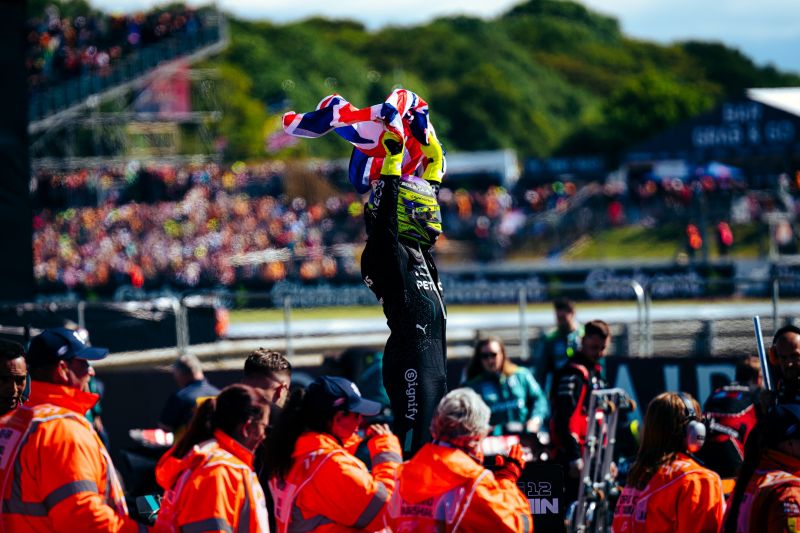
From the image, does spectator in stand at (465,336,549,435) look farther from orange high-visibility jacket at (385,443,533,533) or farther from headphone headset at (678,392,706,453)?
orange high-visibility jacket at (385,443,533,533)

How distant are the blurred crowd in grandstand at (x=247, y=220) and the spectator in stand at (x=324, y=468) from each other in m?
24.2

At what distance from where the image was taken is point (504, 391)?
9758 millimetres

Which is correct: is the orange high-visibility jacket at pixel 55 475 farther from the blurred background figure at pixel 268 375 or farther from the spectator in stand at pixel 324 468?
the blurred background figure at pixel 268 375

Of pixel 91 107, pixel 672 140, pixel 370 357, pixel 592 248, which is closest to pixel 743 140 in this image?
pixel 672 140

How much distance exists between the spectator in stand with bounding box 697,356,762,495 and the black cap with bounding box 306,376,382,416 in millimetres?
2788

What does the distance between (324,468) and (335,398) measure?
1.05 feet

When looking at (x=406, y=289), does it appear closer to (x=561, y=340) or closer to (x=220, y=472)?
(x=220, y=472)

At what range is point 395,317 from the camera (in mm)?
5750

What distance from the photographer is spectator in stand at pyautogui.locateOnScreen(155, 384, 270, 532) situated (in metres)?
4.53

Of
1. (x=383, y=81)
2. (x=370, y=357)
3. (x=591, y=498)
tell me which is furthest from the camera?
(x=383, y=81)

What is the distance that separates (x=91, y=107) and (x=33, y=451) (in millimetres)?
42572

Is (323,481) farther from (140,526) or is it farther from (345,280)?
(345,280)

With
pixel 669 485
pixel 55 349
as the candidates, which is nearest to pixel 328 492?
pixel 55 349

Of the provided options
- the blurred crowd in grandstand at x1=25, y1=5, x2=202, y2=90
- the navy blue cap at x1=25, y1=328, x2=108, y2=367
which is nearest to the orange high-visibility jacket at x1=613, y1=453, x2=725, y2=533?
the navy blue cap at x1=25, y1=328, x2=108, y2=367
